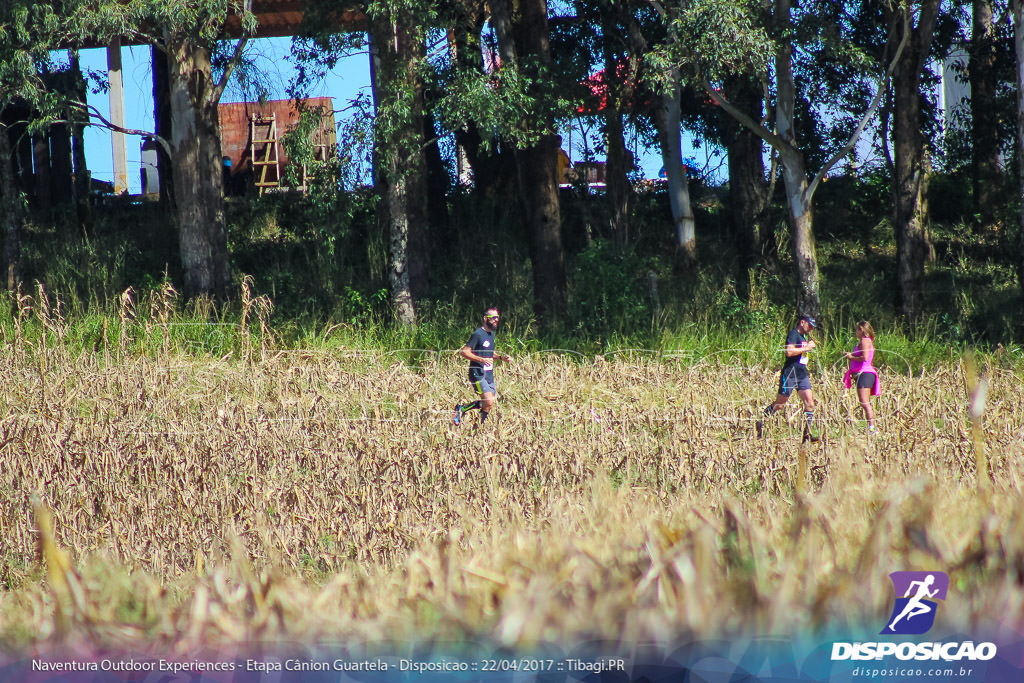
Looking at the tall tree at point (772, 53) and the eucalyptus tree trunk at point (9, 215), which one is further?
the eucalyptus tree trunk at point (9, 215)

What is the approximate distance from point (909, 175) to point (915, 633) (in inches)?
707

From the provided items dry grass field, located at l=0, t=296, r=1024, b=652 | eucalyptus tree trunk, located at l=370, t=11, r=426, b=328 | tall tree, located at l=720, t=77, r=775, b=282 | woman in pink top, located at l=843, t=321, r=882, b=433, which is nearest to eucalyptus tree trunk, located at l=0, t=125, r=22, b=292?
dry grass field, located at l=0, t=296, r=1024, b=652

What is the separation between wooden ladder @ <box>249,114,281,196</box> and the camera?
27830 millimetres

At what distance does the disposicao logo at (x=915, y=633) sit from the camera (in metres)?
2.10

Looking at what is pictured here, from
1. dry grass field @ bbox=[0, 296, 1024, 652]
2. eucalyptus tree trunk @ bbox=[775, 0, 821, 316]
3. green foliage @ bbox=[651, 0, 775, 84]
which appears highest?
green foliage @ bbox=[651, 0, 775, 84]

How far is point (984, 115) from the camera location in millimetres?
21875

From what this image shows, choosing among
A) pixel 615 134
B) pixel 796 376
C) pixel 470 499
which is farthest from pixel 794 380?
pixel 615 134

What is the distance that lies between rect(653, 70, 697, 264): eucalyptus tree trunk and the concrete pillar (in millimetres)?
10440

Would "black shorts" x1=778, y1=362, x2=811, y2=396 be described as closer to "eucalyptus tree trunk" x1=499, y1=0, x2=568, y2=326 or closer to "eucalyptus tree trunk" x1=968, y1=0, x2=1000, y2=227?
"eucalyptus tree trunk" x1=499, y1=0, x2=568, y2=326

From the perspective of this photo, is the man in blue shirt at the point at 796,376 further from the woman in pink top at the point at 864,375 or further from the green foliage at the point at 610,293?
the green foliage at the point at 610,293

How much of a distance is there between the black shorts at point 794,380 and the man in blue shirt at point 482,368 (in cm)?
268

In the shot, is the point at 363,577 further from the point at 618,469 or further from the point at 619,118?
the point at 619,118

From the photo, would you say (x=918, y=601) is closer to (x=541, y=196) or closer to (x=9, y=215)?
(x=541, y=196)

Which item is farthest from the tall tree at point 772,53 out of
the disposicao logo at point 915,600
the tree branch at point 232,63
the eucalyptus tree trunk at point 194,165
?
the disposicao logo at point 915,600
